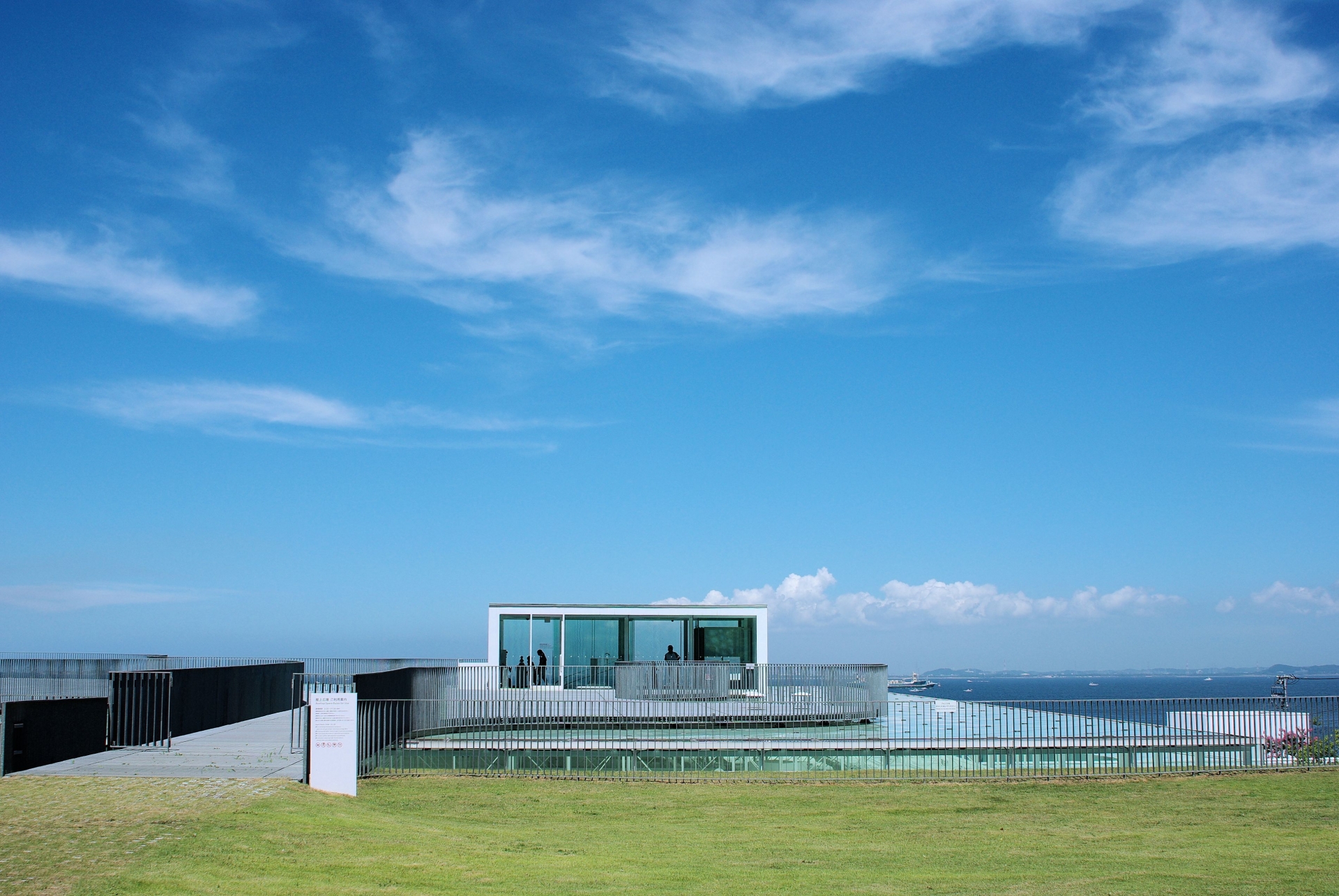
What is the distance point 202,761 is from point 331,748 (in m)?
2.98

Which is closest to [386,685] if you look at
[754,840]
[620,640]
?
[754,840]

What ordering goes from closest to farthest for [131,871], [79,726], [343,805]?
[131,871] < [343,805] < [79,726]

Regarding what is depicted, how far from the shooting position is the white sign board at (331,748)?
1641 centimetres

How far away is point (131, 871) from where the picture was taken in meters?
10.8

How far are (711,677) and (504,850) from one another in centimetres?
1468

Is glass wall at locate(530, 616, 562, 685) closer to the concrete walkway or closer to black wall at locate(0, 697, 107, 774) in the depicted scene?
the concrete walkway

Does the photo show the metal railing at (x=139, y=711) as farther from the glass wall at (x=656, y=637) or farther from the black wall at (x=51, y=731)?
the glass wall at (x=656, y=637)

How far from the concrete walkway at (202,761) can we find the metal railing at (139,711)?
0.28 meters

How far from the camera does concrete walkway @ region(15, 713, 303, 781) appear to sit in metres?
16.5

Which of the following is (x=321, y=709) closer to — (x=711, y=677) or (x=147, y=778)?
(x=147, y=778)

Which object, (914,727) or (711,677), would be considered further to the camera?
(711,677)

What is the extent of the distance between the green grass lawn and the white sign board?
0.56m

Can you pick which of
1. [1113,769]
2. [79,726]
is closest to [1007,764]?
[1113,769]

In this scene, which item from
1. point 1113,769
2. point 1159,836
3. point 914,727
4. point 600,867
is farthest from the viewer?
point 914,727
